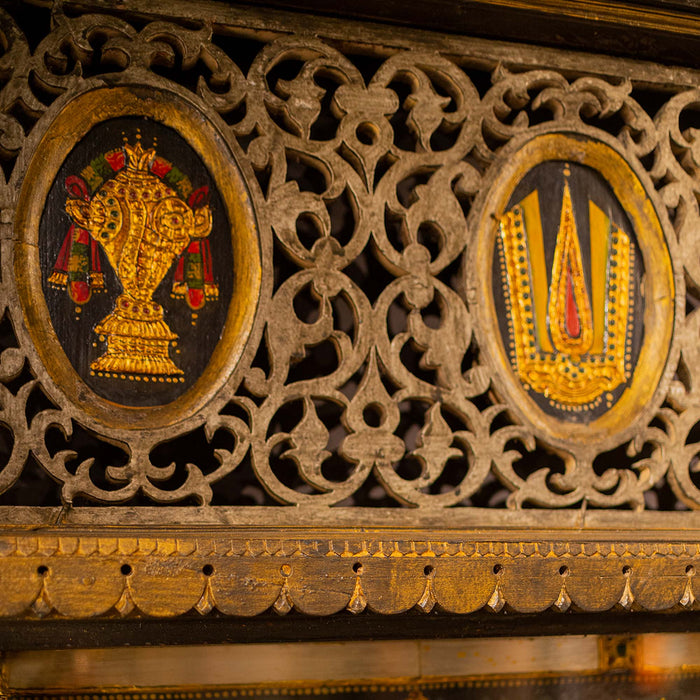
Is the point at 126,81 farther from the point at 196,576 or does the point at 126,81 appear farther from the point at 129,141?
the point at 196,576

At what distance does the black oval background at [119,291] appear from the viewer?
1.48 m

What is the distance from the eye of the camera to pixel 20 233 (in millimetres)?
1450

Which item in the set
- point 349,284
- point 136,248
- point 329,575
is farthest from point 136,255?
point 329,575

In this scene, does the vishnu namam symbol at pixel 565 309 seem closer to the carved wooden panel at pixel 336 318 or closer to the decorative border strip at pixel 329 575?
the carved wooden panel at pixel 336 318

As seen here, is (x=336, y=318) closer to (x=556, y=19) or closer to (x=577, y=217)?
(x=577, y=217)

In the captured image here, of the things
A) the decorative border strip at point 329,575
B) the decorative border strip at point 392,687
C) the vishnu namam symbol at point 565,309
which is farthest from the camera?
the vishnu namam symbol at point 565,309

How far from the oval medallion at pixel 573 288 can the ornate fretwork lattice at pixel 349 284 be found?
0.11 feet

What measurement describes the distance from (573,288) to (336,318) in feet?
1.40

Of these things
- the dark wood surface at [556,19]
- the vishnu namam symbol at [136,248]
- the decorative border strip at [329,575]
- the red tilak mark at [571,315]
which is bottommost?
the decorative border strip at [329,575]

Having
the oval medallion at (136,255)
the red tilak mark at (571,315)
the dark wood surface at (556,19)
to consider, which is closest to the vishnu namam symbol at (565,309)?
the red tilak mark at (571,315)

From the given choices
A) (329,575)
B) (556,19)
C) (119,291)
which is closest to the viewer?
(329,575)

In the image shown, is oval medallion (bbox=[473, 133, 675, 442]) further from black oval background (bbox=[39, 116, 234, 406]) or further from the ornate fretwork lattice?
black oval background (bbox=[39, 116, 234, 406])

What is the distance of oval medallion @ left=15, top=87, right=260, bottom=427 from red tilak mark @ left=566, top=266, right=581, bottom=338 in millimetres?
558

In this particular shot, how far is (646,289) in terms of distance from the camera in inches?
70.3
